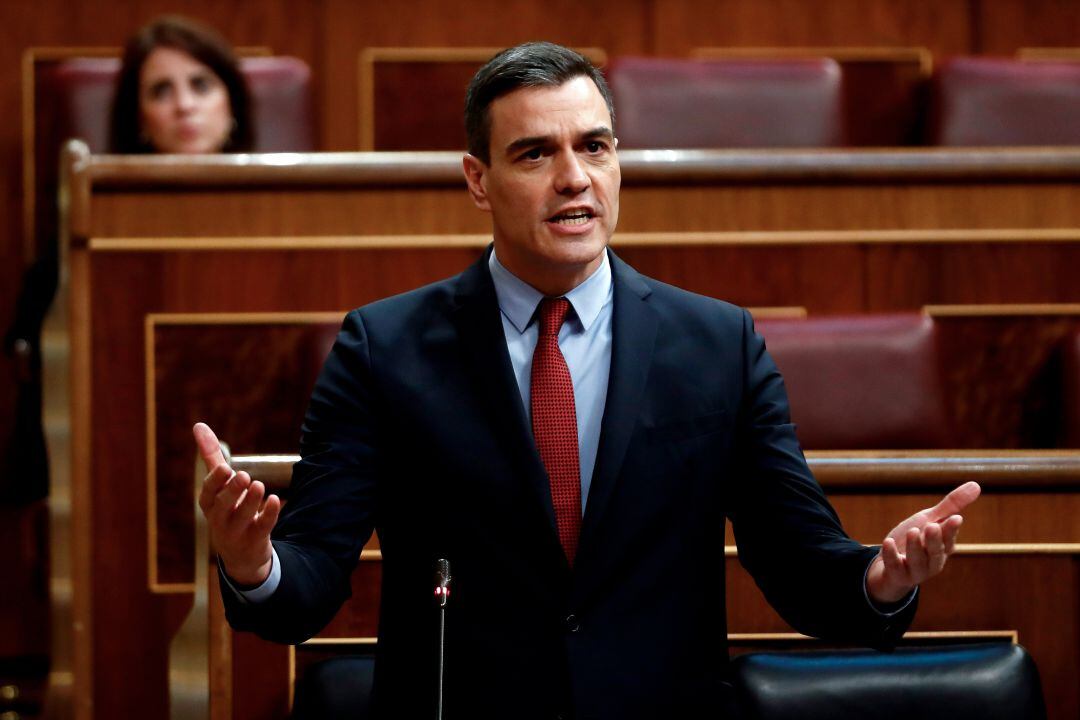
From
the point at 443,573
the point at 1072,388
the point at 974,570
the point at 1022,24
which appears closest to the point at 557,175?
the point at 443,573

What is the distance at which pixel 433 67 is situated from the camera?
1081mm

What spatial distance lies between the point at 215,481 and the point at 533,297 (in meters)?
0.12

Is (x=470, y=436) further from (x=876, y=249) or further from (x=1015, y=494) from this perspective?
(x=876, y=249)

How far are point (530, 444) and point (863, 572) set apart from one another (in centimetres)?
10

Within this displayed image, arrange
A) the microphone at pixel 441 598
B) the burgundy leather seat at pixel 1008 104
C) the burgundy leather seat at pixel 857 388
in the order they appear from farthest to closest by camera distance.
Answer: the burgundy leather seat at pixel 1008 104
the burgundy leather seat at pixel 857 388
the microphone at pixel 441 598

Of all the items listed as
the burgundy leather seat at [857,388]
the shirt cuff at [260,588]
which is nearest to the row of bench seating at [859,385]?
the burgundy leather seat at [857,388]

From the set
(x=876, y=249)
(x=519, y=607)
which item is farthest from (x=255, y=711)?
(x=876, y=249)

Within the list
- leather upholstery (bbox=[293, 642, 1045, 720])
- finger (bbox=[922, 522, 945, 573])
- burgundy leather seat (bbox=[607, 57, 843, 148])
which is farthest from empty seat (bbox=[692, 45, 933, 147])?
finger (bbox=[922, 522, 945, 573])

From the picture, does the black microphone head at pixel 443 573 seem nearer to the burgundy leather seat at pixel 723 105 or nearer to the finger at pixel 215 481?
the finger at pixel 215 481

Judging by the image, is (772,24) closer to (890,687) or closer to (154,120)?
(154,120)

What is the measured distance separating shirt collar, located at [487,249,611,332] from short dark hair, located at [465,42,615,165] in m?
0.04

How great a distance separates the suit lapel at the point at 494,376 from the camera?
1.33 ft

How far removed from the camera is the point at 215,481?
14.2 inches

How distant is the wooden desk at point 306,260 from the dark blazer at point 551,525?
0.27m
